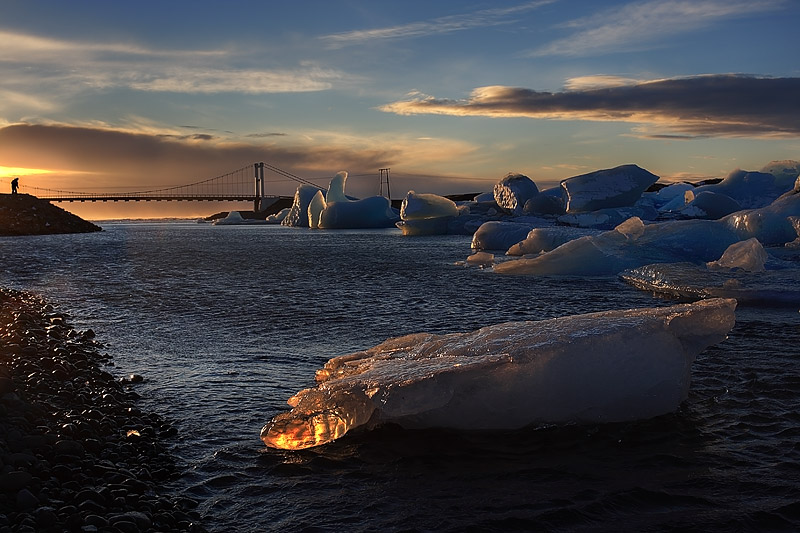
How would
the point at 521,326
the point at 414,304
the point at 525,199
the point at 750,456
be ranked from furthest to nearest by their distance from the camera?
the point at 525,199 → the point at 414,304 → the point at 521,326 → the point at 750,456

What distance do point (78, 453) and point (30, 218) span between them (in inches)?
2500

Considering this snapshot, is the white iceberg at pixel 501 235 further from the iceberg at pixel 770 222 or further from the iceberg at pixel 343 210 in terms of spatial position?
the iceberg at pixel 343 210

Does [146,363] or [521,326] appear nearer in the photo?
[521,326]

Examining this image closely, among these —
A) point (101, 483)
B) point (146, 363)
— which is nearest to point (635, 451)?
point (101, 483)

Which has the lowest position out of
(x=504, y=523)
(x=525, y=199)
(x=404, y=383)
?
(x=504, y=523)

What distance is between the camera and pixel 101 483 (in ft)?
13.9

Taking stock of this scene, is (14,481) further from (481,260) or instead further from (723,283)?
(481,260)

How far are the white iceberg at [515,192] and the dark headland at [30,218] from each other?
Result: 41.1 metres

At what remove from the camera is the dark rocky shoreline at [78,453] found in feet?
12.2

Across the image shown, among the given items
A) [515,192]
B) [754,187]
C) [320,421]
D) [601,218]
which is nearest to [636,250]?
[320,421]

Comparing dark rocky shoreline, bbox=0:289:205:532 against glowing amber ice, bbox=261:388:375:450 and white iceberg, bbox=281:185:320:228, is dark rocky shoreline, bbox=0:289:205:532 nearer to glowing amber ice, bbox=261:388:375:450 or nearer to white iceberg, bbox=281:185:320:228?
glowing amber ice, bbox=261:388:375:450

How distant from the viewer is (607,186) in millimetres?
38344

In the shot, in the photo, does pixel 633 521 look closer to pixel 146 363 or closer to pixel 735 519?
pixel 735 519

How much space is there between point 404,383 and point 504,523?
133 centimetres
